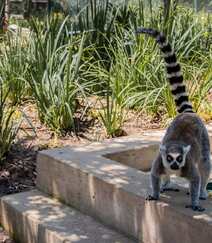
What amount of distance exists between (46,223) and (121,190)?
2.55ft

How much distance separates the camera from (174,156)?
13.1 ft

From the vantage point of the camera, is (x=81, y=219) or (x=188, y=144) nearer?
(x=188, y=144)

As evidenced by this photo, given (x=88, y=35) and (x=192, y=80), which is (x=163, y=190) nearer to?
(x=192, y=80)

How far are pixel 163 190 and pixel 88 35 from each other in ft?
15.8

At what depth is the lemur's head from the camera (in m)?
3.99

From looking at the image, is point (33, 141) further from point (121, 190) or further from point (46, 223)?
point (121, 190)

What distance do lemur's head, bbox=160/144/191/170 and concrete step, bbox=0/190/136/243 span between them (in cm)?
88

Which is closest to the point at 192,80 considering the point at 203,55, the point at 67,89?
the point at 203,55

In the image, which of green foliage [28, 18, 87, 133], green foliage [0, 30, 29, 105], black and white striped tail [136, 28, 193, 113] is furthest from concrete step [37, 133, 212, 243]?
green foliage [0, 30, 29, 105]

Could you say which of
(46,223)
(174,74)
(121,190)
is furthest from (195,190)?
(46,223)

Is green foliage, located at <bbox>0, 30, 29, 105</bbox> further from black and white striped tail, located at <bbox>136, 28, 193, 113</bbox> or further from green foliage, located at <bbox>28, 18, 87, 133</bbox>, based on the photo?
black and white striped tail, located at <bbox>136, 28, 193, 113</bbox>

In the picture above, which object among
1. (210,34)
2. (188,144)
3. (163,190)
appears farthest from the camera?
(210,34)

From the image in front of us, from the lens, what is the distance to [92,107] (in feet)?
24.6

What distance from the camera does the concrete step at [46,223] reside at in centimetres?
468
